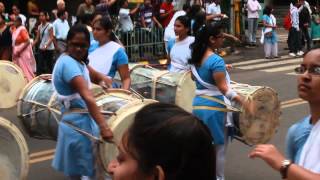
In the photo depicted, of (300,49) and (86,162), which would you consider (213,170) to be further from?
(300,49)

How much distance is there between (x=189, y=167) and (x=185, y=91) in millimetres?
5410

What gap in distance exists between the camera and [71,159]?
4.79 meters

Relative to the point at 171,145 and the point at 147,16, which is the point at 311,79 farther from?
the point at 147,16

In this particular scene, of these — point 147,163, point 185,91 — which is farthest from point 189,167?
point 185,91

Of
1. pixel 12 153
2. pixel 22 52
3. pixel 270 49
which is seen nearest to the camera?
pixel 12 153

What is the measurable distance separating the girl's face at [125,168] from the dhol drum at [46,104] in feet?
10.7

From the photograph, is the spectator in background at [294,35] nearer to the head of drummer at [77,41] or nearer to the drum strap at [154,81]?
the drum strap at [154,81]

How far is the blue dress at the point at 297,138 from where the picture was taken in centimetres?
289

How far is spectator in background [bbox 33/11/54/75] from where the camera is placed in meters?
14.4

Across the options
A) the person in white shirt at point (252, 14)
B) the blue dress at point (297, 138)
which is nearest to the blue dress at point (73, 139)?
the blue dress at point (297, 138)

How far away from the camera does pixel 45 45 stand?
14445 millimetres

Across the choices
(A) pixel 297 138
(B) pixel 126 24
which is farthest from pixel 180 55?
(B) pixel 126 24

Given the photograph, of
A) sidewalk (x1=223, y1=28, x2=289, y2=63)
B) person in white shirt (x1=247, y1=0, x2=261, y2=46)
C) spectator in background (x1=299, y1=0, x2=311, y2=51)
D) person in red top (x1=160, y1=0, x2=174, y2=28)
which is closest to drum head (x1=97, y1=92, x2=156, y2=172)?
person in red top (x1=160, y1=0, x2=174, y2=28)

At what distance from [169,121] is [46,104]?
4.42 meters
